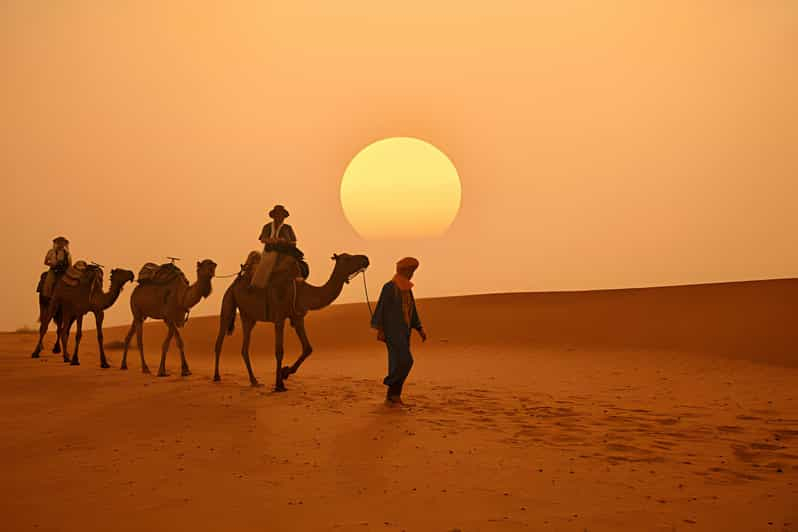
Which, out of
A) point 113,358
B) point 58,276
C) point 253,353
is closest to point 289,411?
point 58,276

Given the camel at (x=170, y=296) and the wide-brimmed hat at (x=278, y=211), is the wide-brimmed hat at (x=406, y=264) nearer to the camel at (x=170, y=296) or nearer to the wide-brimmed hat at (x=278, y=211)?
the wide-brimmed hat at (x=278, y=211)

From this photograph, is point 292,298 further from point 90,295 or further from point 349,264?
point 90,295

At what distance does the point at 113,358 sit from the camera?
72.8 feet

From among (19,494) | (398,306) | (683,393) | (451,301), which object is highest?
(451,301)

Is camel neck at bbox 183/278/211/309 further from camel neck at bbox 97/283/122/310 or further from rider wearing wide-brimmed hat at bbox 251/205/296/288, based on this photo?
camel neck at bbox 97/283/122/310


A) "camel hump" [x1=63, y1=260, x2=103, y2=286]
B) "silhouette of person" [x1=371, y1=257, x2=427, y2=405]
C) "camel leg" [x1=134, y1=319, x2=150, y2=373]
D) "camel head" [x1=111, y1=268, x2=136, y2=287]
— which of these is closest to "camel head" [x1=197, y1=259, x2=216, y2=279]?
"camel leg" [x1=134, y1=319, x2=150, y2=373]

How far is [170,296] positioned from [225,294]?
1.79 meters

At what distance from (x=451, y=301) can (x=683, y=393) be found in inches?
914

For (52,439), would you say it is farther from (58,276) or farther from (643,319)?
(643,319)

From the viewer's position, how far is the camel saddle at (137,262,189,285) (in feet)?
53.9

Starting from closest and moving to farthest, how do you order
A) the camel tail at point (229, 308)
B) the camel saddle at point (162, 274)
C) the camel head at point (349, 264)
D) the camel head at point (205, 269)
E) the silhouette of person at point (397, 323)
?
the silhouette of person at point (397, 323) → the camel head at point (349, 264) → the camel tail at point (229, 308) → the camel head at point (205, 269) → the camel saddle at point (162, 274)

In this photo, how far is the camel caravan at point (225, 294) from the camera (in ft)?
44.8

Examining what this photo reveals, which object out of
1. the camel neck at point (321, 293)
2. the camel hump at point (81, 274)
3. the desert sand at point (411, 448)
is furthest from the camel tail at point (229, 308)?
the camel hump at point (81, 274)

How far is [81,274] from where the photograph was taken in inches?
727
